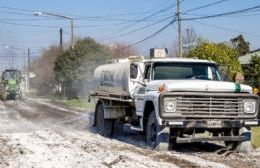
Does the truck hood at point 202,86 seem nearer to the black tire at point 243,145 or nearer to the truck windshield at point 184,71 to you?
the black tire at point 243,145

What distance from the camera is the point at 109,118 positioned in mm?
17906

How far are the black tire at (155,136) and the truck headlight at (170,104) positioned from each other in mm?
504

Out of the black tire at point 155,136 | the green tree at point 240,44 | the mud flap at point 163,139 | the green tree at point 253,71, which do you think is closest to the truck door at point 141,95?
the black tire at point 155,136

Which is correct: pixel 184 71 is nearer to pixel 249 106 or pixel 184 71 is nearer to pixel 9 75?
pixel 249 106

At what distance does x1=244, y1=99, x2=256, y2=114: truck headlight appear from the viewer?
13.6 m

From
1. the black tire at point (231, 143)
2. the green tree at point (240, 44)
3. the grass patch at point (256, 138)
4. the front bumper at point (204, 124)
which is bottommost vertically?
the grass patch at point (256, 138)

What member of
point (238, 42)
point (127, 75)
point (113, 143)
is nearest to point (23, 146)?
point (113, 143)

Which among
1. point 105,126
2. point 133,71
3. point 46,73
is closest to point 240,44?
point 46,73

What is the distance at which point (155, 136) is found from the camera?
13852mm

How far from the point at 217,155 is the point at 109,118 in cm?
559

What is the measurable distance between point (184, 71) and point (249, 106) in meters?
2.26

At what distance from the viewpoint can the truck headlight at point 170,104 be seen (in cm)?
1318

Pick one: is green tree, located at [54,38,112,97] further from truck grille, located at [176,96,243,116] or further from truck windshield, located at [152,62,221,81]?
truck grille, located at [176,96,243,116]

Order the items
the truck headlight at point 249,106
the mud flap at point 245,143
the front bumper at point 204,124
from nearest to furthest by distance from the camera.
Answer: the front bumper at point 204,124
the truck headlight at point 249,106
the mud flap at point 245,143
